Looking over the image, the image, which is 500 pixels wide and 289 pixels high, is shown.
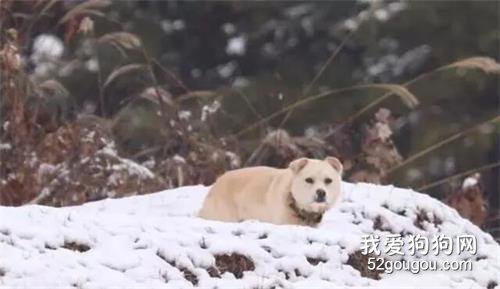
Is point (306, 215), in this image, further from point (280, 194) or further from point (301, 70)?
point (301, 70)

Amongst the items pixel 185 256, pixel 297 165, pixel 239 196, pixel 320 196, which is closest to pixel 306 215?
pixel 320 196

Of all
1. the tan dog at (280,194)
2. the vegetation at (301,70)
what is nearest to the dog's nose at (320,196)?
the tan dog at (280,194)

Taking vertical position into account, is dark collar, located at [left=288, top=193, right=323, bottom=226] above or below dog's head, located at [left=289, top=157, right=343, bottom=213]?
below

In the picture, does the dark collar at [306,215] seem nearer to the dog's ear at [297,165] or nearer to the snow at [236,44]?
the dog's ear at [297,165]

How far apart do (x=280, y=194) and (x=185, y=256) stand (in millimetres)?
1809

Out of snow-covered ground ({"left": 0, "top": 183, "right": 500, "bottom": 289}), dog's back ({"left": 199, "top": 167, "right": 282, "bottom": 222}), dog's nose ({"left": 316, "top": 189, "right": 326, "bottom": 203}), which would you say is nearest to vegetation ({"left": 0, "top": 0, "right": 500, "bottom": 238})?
dog's back ({"left": 199, "top": 167, "right": 282, "bottom": 222})

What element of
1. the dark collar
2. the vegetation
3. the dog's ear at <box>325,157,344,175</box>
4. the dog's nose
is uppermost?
the vegetation

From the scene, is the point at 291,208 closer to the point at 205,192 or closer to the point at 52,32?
the point at 205,192

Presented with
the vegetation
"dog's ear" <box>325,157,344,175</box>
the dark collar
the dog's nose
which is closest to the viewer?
the dog's nose

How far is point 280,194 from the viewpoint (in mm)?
8414

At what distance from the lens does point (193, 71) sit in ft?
56.0

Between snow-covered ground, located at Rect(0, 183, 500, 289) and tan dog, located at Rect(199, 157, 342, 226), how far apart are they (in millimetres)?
243

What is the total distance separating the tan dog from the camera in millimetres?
8367

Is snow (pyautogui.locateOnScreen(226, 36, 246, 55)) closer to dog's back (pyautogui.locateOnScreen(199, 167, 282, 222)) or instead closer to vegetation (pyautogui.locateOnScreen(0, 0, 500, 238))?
vegetation (pyautogui.locateOnScreen(0, 0, 500, 238))
